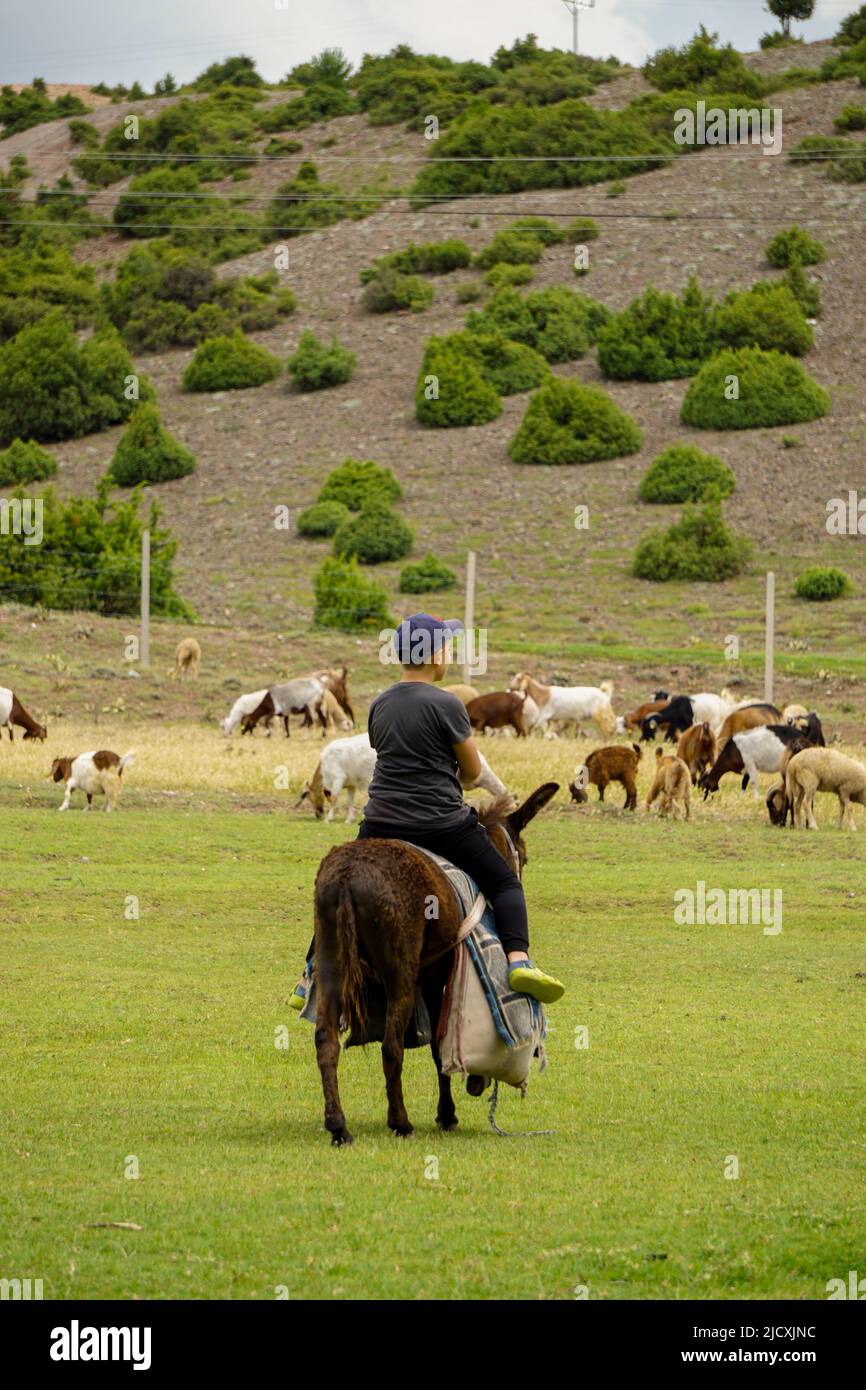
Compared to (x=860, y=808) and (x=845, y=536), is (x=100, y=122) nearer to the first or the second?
(x=845, y=536)

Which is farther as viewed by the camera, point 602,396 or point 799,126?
point 799,126

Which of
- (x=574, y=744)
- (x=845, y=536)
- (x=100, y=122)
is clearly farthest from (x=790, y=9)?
(x=574, y=744)

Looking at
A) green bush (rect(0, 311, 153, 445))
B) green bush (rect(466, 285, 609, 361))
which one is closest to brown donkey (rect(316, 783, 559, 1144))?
green bush (rect(0, 311, 153, 445))

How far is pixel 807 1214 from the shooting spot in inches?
255

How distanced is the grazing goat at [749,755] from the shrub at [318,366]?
46572 mm

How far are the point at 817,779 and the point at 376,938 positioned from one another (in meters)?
15.6

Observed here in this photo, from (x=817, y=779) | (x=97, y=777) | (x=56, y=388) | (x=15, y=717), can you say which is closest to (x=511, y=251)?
(x=56, y=388)

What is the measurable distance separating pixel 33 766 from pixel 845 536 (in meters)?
35.4

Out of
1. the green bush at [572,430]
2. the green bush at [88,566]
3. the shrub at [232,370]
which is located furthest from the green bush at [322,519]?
the shrub at [232,370]

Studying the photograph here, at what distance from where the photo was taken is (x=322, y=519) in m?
56.1

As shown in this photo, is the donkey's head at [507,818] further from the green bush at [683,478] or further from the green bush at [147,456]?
the green bush at [147,456]

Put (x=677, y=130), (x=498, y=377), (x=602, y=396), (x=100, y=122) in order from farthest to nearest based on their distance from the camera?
(x=100, y=122), (x=677, y=130), (x=498, y=377), (x=602, y=396)

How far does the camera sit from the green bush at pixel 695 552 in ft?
165

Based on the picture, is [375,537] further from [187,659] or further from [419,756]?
[419,756]
